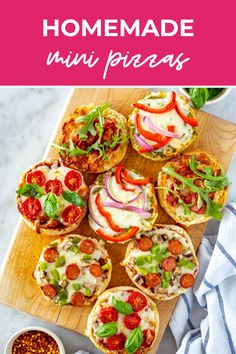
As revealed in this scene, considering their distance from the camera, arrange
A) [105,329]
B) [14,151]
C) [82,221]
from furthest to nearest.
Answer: [14,151]
[82,221]
[105,329]

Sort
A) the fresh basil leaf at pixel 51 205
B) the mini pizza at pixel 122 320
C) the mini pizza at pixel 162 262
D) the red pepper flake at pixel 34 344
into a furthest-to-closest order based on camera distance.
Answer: the red pepper flake at pixel 34 344 < the mini pizza at pixel 162 262 < the mini pizza at pixel 122 320 < the fresh basil leaf at pixel 51 205

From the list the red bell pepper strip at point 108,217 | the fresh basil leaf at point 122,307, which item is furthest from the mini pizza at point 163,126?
the fresh basil leaf at point 122,307

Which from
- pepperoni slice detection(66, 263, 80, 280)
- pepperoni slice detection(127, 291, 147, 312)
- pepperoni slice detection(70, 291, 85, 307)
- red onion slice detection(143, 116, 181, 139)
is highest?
red onion slice detection(143, 116, 181, 139)

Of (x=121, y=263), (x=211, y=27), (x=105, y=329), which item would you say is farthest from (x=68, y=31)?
(x=105, y=329)

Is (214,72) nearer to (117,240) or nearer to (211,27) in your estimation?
(211,27)

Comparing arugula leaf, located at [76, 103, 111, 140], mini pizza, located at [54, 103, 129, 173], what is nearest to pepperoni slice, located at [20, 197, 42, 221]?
mini pizza, located at [54, 103, 129, 173]

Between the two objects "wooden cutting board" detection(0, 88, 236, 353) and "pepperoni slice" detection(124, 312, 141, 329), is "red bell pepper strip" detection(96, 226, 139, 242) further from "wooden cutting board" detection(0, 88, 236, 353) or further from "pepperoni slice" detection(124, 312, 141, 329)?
"pepperoni slice" detection(124, 312, 141, 329)

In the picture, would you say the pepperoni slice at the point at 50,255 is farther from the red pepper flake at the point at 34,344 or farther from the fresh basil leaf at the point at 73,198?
the red pepper flake at the point at 34,344
